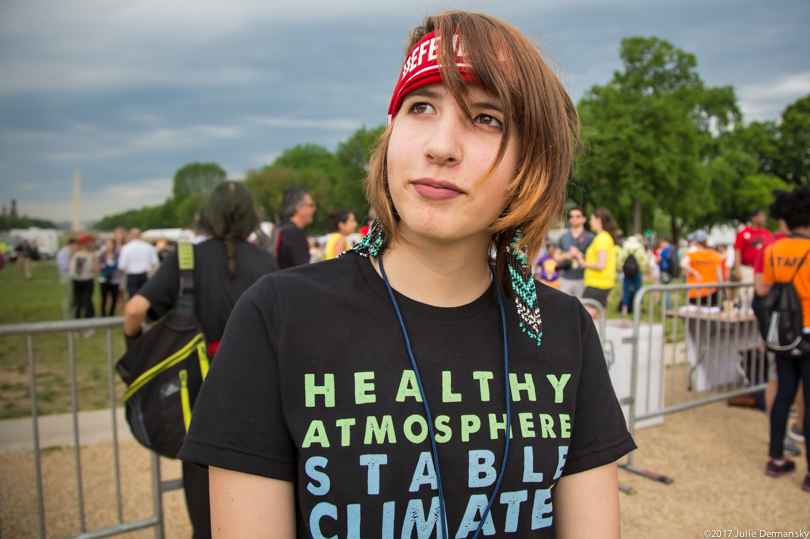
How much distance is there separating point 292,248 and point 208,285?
2741mm

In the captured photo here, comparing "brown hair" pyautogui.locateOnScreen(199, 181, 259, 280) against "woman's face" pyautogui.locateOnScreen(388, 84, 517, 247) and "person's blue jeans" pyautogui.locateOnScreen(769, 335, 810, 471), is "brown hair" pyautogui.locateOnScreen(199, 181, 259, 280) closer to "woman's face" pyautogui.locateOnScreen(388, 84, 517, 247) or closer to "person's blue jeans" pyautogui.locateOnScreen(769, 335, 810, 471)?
"woman's face" pyautogui.locateOnScreen(388, 84, 517, 247)

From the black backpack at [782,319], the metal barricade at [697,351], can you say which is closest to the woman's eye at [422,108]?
the metal barricade at [697,351]

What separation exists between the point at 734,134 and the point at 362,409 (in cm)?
6003

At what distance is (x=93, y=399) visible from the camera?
6.42m

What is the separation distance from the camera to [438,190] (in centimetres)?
111

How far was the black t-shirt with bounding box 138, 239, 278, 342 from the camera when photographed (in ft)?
9.36

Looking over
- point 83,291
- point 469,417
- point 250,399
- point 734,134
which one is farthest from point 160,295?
point 734,134

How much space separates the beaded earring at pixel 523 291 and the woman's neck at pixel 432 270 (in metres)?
0.12

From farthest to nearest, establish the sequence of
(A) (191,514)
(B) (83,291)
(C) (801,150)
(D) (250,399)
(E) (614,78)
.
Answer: (C) (801,150) < (E) (614,78) < (B) (83,291) < (A) (191,514) < (D) (250,399)

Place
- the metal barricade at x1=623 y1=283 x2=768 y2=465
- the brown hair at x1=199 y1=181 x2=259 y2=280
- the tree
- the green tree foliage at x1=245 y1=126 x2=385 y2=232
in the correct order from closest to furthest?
the brown hair at x1=199 y1=181 x2=259 y2=280, the metal barricade at x1=623 y1=283 x2=768 y2=465, the green tree foliage at x1=245 y1=126 x2=385 y2=232, the tree

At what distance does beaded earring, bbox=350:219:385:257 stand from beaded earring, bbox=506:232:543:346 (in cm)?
32

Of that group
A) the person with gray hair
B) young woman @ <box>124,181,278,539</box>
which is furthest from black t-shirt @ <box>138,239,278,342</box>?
the person with gray hair

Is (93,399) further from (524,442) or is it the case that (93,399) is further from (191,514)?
(524,442)

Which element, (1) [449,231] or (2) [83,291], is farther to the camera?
(2) [83,291]
